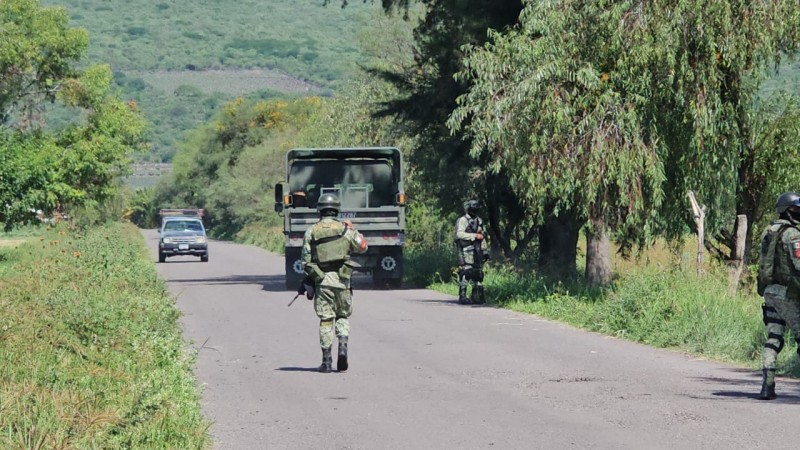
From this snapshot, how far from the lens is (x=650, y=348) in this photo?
15695 mm

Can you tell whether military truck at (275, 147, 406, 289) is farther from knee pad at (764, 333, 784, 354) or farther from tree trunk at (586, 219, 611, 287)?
knee pad at (764, 333, 784, 354)

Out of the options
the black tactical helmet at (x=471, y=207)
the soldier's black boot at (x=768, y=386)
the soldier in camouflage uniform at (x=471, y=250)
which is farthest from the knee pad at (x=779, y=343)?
the black tactical helmet at (x=471, y=207)

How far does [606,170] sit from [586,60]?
191 centimetres

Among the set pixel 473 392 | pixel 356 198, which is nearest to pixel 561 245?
pixel 356 198

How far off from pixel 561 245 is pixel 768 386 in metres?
16.7

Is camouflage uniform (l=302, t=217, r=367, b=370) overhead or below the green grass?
overhead

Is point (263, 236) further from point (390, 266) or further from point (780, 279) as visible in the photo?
point (780, 279)

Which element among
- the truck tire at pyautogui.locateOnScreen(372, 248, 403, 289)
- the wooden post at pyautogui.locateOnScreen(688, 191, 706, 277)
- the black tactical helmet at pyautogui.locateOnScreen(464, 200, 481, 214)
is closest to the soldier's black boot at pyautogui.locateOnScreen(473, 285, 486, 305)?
the black tactical helmet at pyautogui.locateOnScreen(464, 200, 481, 214)

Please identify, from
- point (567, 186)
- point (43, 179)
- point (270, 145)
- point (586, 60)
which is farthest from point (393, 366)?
point (270, 145)

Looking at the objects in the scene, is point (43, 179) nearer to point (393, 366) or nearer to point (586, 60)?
point (586, 60)

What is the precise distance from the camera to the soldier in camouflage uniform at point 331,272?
1318 cm

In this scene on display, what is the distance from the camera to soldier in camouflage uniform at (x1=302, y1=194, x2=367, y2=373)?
43.2 ft

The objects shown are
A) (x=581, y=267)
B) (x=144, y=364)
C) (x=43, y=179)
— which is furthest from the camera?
(x=43, y=179)

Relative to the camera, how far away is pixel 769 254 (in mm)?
10961
